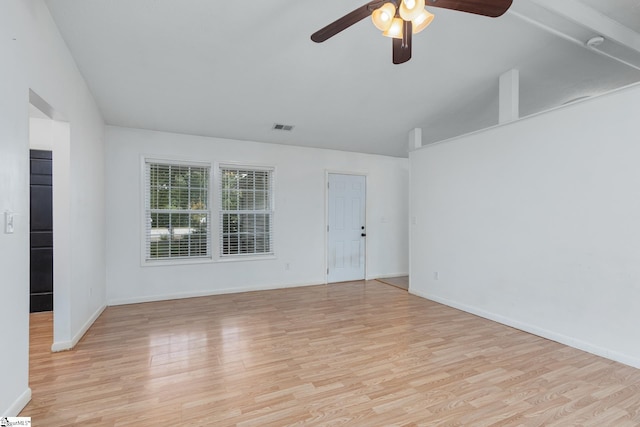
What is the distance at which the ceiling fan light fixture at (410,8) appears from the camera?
1645 millimetres

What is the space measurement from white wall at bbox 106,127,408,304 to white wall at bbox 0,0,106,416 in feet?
4.44

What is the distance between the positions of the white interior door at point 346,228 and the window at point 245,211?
3.80 ft

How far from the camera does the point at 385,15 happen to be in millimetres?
1787

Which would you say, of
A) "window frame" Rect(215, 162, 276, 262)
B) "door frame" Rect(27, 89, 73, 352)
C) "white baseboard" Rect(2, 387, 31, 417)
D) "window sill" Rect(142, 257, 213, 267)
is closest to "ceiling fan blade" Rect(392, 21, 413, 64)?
"door frame" Rect(27, 89, 73, 352)

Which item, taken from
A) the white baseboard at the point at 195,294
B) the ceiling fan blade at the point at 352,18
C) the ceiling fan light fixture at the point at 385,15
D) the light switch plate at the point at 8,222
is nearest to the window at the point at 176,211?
the white baseboard at the point at 195,294

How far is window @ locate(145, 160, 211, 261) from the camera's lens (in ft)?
15.0

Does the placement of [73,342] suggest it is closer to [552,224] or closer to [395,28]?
[395,28]

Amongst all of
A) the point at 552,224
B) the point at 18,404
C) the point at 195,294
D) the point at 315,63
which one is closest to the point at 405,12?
the point at 315,63

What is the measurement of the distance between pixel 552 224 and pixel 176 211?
474 centimetres

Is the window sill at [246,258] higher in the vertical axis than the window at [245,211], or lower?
lower

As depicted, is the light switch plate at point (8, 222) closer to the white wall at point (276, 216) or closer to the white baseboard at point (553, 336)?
the white wall at point (276, 216)

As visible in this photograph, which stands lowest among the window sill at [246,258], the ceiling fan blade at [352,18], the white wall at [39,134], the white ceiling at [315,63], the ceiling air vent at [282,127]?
the window sill at [246,258]

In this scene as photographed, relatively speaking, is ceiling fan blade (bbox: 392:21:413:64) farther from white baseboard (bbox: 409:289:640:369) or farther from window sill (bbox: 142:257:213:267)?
window sill (bbox: 142:257:213:267)

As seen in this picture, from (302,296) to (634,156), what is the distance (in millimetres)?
4036
